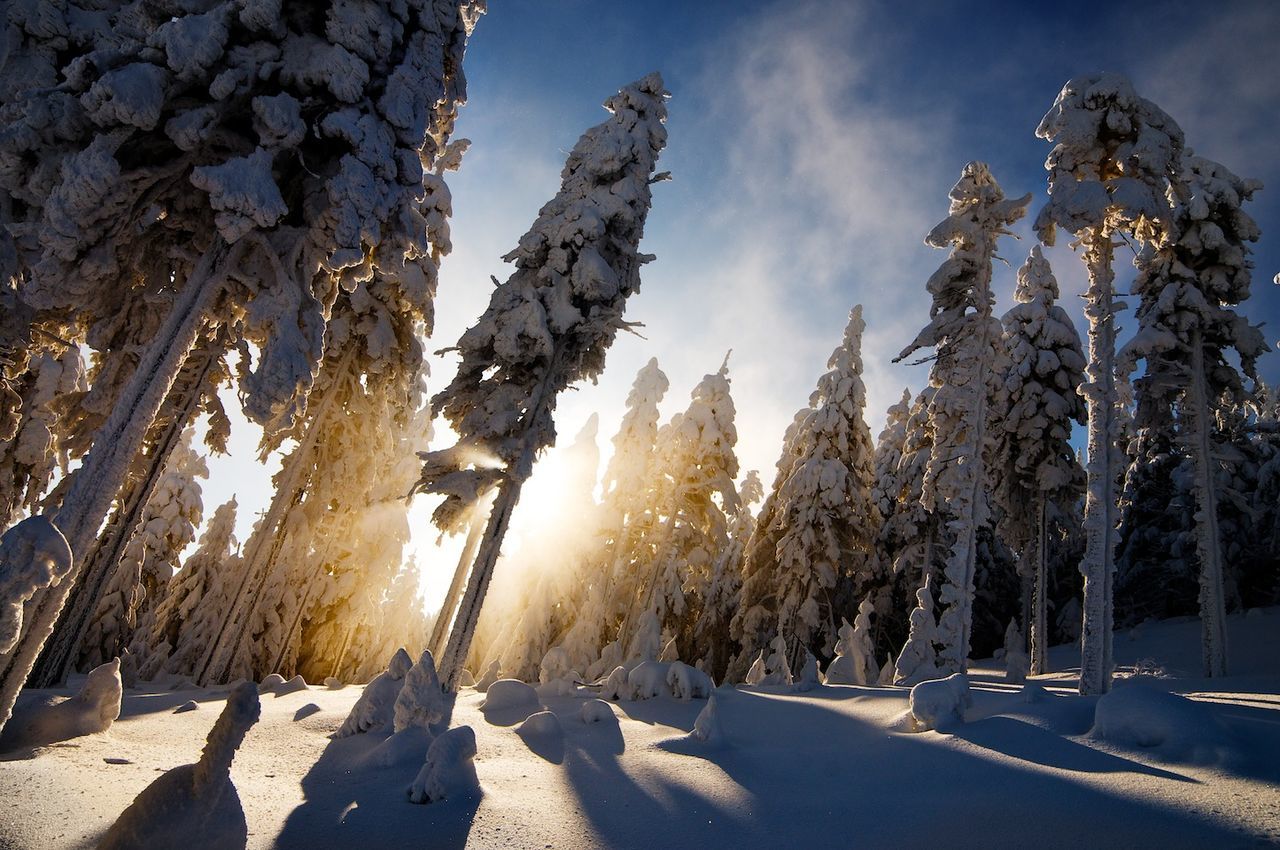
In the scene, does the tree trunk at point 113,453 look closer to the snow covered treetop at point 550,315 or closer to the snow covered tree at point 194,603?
the snow covered treetop at point 550,315

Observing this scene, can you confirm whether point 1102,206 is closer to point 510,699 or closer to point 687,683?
point 687,683

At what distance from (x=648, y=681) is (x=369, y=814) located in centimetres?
707

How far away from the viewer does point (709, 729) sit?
7266 mm

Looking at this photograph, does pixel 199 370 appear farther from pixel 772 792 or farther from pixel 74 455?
pixel 772 792

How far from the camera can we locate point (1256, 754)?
4.72 metres

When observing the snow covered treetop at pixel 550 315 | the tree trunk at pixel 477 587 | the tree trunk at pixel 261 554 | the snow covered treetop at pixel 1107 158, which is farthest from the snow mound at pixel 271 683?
the snow covered treetop at pixel 1107 158

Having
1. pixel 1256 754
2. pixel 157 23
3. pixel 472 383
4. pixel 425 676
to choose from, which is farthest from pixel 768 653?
pixel 157 23

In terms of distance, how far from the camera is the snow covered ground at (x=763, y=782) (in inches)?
157

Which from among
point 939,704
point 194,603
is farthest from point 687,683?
point 194,603

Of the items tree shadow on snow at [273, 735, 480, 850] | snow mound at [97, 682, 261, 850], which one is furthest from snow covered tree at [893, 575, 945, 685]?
snow mound at [97, 682, 261, 850]

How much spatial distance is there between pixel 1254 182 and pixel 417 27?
21.7 metres

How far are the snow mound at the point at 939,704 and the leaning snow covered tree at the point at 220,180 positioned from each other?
8.12 m

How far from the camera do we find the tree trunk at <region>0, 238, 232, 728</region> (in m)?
5.85

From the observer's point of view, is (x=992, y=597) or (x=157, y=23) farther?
(x=992, y=597)
